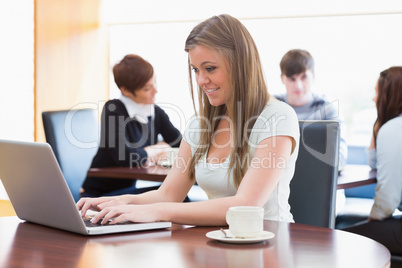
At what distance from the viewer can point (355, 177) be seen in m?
2.93

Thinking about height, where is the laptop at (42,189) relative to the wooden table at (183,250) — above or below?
above

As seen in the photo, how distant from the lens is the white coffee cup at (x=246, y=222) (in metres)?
1.29

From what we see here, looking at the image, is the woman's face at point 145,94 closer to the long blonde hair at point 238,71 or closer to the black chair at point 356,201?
the black chair at point 356,201

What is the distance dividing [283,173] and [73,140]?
6.89ft

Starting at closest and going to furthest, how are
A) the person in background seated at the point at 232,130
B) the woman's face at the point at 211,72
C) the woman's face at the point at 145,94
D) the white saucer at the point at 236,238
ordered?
the white saucer at the point at 236,238
the person in background seated at the point at 232,130
the woman's face at the point at 211,72
the woman's face at the point at 145,94

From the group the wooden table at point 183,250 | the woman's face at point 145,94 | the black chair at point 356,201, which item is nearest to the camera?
the wooden table at point 183,250

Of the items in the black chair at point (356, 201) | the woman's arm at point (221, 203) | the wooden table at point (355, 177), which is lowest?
the black chair at point (356, 201)

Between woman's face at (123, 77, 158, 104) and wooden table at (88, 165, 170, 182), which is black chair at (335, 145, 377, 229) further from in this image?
woman's face at (123, 77, 158, 104)

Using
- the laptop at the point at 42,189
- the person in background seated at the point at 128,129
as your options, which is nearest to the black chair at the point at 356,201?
the person in background seated at the point at 128,129

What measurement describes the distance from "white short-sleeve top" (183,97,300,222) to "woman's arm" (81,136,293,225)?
0.12 feet

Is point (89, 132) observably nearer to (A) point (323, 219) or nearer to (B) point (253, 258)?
(A) point (323, 219)

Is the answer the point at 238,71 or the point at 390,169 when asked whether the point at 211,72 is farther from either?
the point at 390,169

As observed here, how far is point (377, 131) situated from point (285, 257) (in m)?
2.11

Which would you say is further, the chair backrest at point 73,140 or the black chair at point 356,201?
the chair backrest at point 73,140
